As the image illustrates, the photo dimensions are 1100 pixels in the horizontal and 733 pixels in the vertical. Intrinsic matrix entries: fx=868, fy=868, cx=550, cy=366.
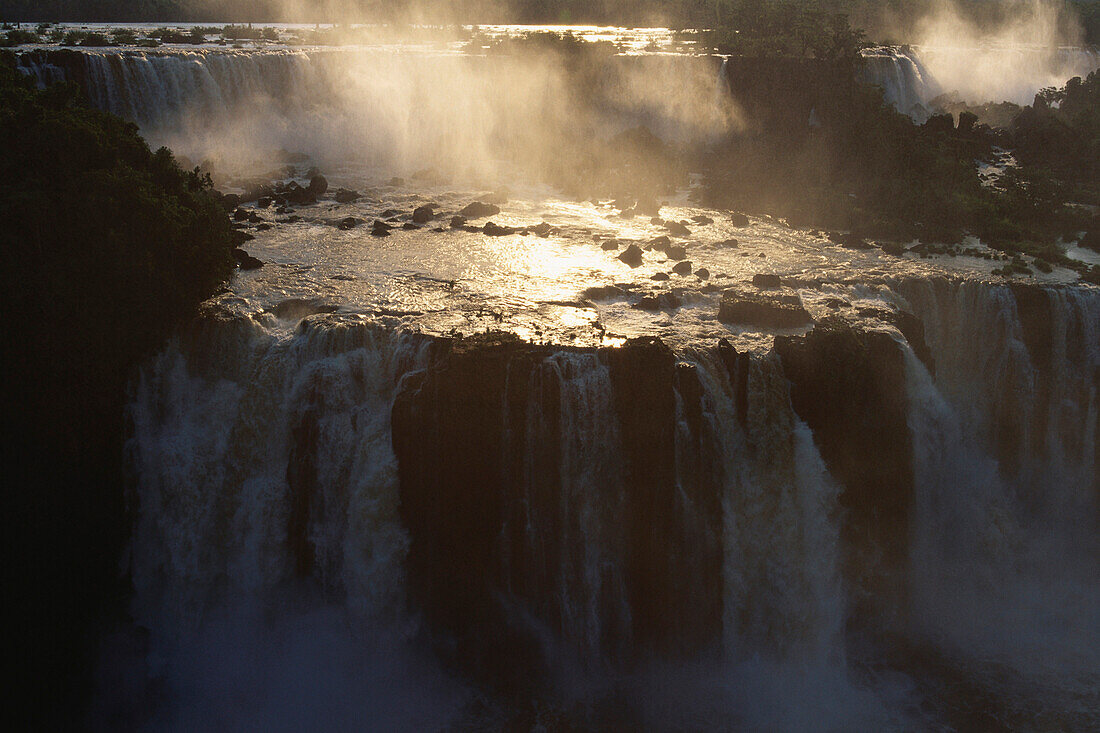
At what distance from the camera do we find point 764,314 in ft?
63.2

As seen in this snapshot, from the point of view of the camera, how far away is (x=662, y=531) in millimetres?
16359

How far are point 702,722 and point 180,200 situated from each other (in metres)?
15.7

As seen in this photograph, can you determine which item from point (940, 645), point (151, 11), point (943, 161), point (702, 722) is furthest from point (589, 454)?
point (151, 11)

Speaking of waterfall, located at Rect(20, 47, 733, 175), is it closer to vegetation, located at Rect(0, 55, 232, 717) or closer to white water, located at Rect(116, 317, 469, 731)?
vegetation, located at Rect(0, 55, 232, 717)

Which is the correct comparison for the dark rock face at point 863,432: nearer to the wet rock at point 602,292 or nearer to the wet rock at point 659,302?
the wet rock at point 659,302

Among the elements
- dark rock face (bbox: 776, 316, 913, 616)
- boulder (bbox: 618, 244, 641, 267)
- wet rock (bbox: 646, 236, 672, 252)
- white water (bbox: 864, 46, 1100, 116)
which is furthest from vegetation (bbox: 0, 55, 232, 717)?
white water (bbox: 864, 46, 1100, 116)

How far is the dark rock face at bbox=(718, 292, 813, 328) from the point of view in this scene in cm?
1922

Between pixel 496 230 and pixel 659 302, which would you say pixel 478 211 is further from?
pixel 659 302

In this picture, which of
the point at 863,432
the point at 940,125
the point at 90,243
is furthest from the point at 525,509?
the point at 940,125

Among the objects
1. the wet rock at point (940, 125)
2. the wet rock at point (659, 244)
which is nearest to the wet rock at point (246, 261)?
the wet rock at point (659, 244)

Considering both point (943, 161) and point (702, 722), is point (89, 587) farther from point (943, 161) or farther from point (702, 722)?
point (943, 161)

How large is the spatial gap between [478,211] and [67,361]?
14289 mm

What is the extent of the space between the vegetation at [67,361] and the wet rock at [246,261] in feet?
11.7

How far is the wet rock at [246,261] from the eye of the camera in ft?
70.6
